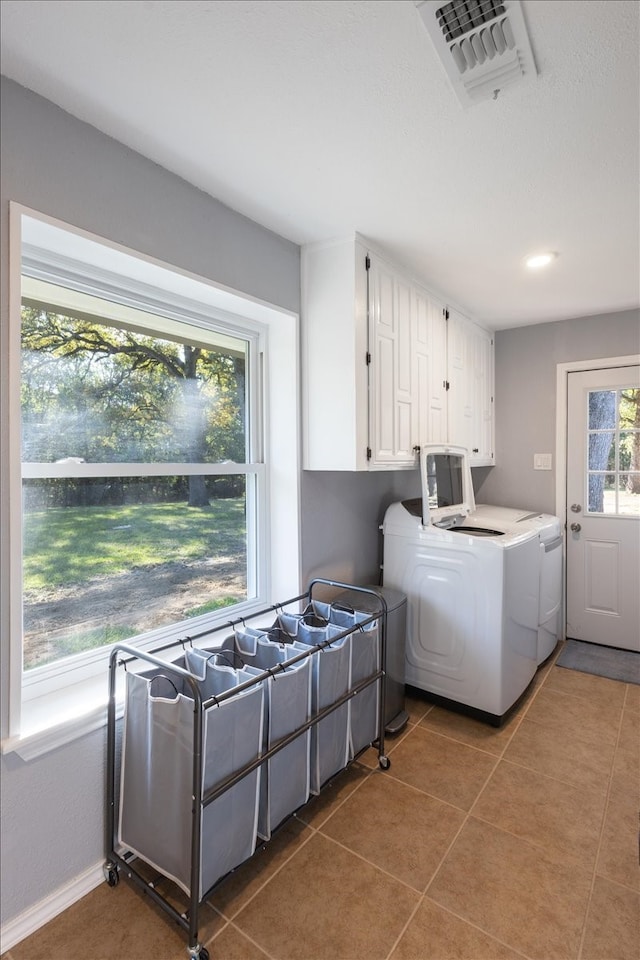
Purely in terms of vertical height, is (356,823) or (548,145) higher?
(548,145)

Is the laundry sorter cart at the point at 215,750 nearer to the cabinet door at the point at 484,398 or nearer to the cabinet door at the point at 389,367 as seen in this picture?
the cabinet door at the point at 389,367

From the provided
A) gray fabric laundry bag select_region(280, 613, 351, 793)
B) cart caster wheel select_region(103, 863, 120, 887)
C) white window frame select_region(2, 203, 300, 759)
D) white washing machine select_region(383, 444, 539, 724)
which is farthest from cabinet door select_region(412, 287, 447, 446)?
cart caster wheel select_region(103, 863, 120, 887)

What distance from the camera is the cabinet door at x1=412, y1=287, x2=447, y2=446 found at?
2547 millimetres

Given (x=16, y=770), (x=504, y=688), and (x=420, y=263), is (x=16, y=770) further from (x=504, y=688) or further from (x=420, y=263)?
(x=420, y=263)

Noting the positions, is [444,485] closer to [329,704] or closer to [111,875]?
[329,704]

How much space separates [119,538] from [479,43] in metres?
1.83

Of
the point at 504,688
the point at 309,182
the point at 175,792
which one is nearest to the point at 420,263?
the point at 309,182

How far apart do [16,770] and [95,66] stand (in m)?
1.86

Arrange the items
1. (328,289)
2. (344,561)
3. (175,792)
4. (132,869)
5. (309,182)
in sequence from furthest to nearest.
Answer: (344,561)
(328,289)
(309,182)
(132,869)
(175,792)

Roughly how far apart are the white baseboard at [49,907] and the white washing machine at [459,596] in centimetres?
166

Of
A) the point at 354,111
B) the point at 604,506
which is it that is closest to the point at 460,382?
the point at 604,506

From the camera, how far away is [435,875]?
1512 millimetres

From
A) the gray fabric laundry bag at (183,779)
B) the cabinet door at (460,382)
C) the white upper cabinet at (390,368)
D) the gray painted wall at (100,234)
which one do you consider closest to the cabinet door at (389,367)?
the white upper cabinet at (390,368)

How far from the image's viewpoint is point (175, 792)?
1.32 m
